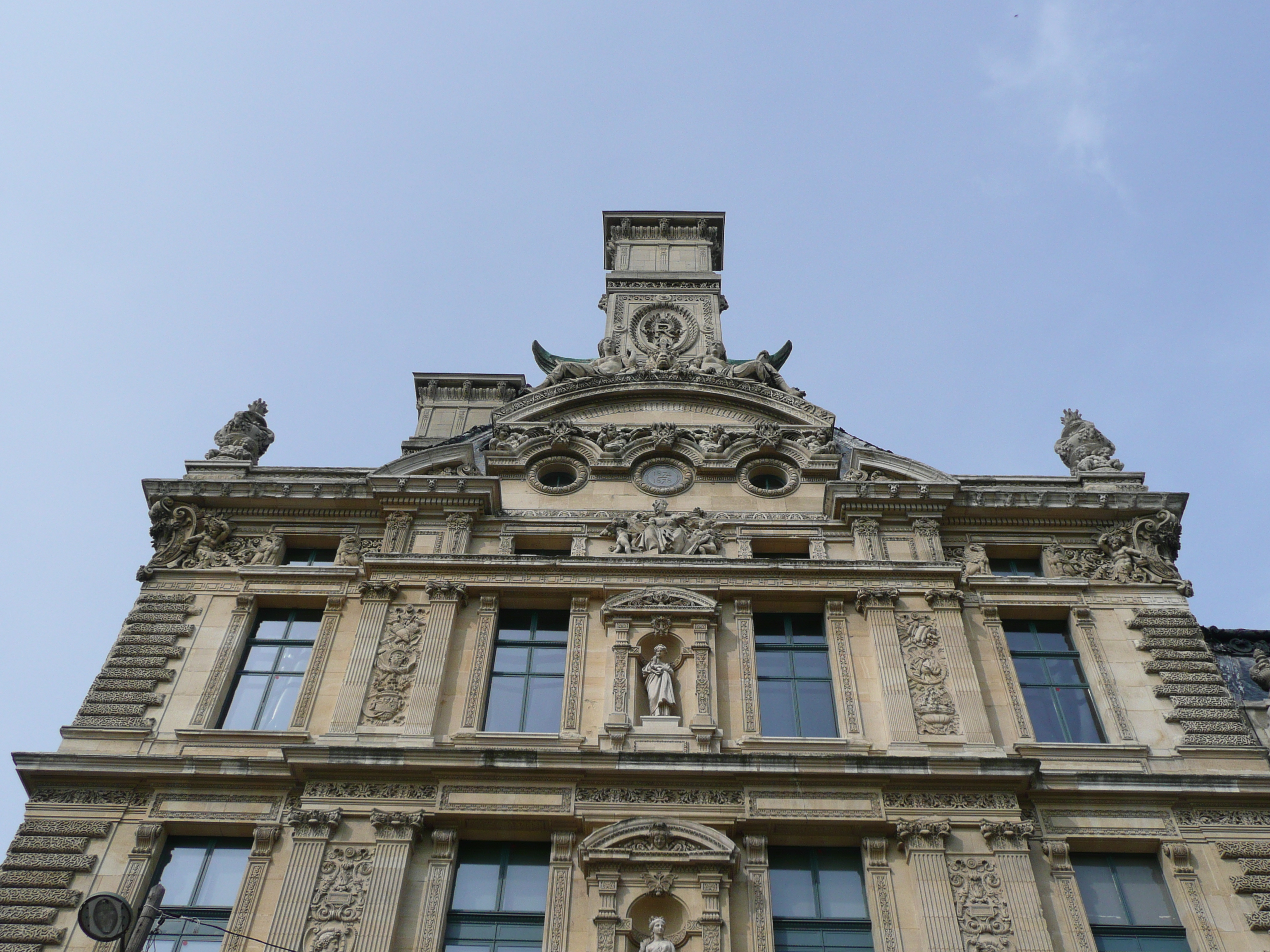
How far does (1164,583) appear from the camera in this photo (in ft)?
73.0

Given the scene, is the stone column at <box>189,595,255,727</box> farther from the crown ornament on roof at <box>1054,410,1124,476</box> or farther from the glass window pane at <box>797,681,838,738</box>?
the crown ornament on roof at <box>1054,410,1124,476</box>

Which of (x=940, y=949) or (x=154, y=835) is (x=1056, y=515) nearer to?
(x=940, y=949)

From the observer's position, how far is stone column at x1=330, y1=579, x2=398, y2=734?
19703 mm

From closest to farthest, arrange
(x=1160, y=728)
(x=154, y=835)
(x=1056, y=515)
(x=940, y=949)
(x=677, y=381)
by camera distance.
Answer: (x=940, y=949) → (x=154, y=835) → (x=1160, y=728) → (x=1056, y=515) → (x=677, y=381)

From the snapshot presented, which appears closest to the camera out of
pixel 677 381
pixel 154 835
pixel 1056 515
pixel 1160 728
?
pixel 154 835

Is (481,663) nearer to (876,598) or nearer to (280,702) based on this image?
(280,702)

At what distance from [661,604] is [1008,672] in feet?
18.5

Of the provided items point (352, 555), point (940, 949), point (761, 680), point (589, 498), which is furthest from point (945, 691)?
point (352, 555)

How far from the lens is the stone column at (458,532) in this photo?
22.9m

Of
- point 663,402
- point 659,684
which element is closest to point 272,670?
point 659,684

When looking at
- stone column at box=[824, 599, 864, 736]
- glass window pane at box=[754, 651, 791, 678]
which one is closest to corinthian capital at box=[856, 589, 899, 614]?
stone column at box=[824, 599, 864, 736]

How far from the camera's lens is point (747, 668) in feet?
67.7

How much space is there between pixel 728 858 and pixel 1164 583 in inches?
382

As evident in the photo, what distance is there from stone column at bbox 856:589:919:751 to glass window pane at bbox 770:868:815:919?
8.25 feet
